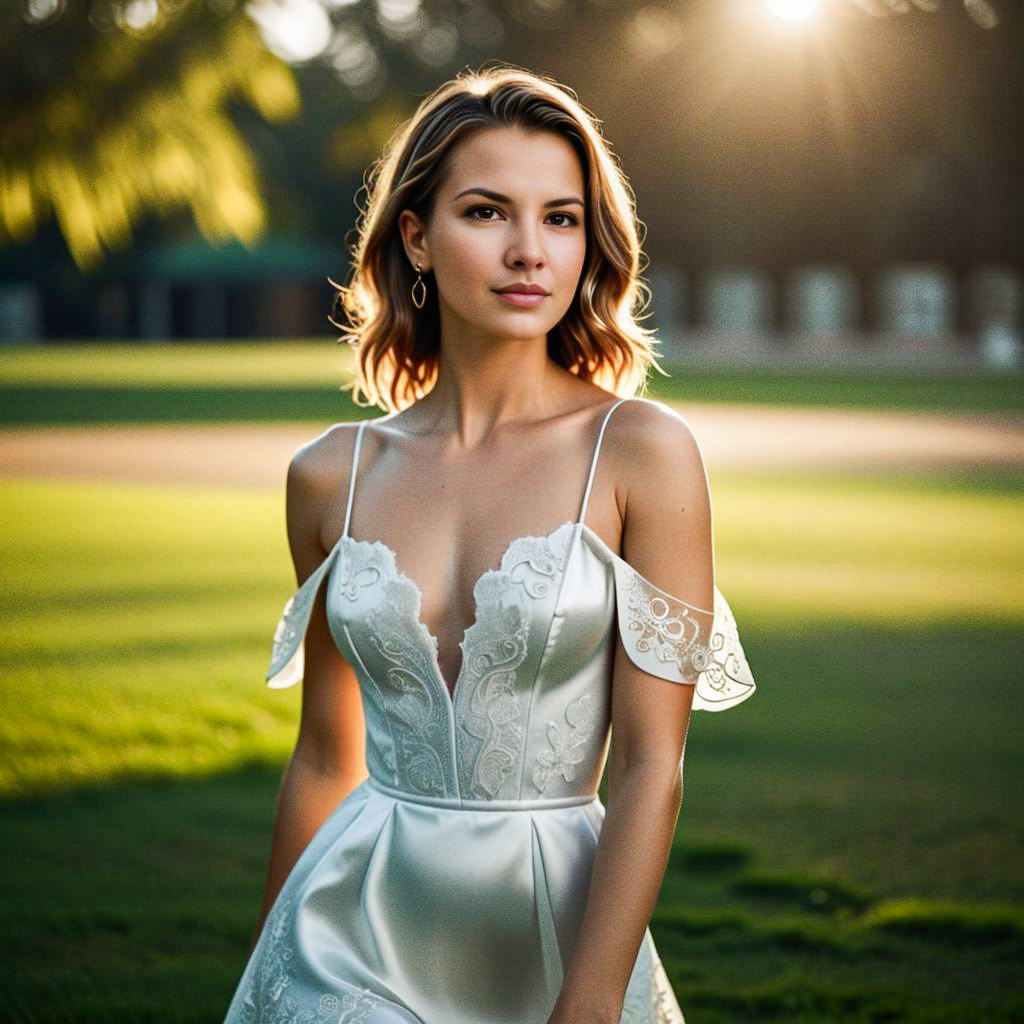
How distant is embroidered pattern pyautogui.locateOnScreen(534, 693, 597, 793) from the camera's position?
2.34 meters

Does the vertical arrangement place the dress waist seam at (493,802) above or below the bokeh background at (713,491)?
above

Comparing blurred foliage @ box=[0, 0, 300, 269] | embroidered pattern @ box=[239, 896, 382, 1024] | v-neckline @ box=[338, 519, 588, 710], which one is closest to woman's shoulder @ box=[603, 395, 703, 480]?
v-neckline @ box=[338, 519, 588, 710]

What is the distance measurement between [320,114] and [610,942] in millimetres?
66796

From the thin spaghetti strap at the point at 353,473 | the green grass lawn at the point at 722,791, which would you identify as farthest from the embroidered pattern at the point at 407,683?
the green grass lawn at the point at 722,791

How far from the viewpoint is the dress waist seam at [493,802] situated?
2338mm

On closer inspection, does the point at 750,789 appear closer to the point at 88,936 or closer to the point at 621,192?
the point at 88,936

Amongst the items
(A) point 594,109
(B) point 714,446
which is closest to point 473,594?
(B) point 714,446

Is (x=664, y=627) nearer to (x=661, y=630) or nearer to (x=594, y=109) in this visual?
(x=661, y=630)

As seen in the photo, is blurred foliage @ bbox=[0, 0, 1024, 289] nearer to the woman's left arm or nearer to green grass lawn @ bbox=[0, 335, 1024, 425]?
green grass lawn @ bbox=[0, 335, 1024, 425]

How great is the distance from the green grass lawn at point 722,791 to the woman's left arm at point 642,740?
2419 millimetres

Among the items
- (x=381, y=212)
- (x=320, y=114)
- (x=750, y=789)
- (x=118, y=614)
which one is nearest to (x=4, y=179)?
(x=118, y=614)

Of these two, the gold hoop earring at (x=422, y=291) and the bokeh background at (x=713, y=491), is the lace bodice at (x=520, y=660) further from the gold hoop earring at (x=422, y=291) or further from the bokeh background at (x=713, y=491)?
the bokeh background at (x=713, y=491)

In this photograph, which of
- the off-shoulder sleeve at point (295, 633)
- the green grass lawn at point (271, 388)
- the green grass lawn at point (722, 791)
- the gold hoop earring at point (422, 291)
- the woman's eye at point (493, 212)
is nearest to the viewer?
the woman's eye at point (493, 212)

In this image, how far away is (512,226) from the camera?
2.41 metres
